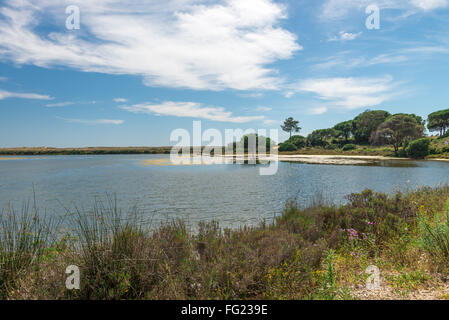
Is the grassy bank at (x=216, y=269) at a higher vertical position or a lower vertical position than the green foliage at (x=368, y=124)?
lower

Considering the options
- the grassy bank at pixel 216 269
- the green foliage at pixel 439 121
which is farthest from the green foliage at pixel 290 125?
the grassy bank at pixel 216 269

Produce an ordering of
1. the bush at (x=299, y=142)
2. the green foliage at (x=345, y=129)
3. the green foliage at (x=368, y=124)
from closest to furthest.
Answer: the green foliage at (x=368, y=124), the green foliage at (x=345, y=129), the bush at (x=299, y=142)

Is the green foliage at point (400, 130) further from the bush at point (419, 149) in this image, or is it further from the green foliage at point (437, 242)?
the green foliage at point (437, 242)

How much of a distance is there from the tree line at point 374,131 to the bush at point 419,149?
21 centimetres

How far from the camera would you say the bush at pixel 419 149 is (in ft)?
181

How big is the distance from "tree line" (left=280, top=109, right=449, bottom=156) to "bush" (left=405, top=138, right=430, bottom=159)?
0.21 meters

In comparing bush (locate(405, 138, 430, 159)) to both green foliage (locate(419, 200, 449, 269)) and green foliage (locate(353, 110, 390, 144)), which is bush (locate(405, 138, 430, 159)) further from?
green foliage (locate(419, 200, 449, 269))

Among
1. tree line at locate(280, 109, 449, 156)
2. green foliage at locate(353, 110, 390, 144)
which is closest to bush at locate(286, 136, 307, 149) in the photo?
tree line at locate(280, 109, 449, 156)

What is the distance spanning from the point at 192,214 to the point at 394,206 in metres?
8.12

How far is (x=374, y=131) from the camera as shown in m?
82.2

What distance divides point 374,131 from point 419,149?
28.0 meters
